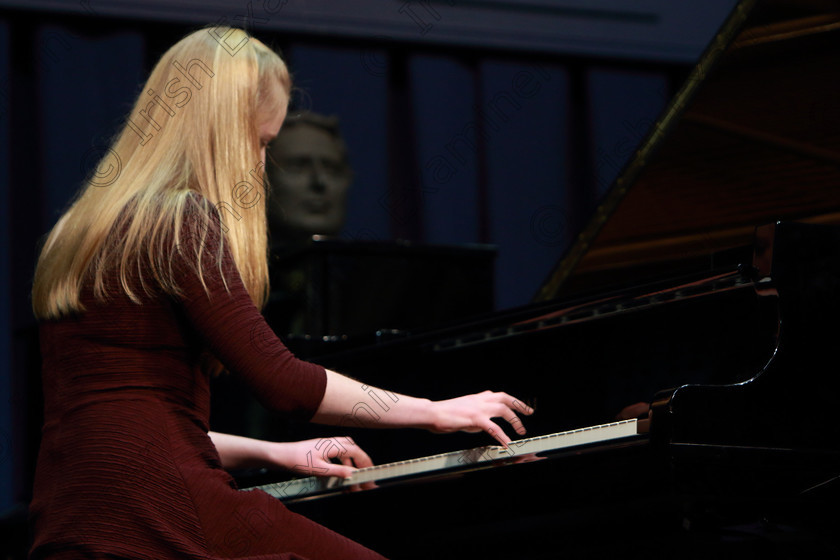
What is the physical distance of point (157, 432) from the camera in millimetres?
1321

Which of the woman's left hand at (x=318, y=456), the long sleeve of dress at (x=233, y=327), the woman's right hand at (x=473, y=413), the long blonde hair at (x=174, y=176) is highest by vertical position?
the long blonde hair at (x=174, y=176)

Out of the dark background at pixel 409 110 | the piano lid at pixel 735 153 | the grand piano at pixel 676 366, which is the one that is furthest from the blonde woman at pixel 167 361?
the dark background at pixel 409 110

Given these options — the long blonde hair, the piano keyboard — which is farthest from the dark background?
the long blonde hair

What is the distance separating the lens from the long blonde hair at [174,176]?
4.45 ft

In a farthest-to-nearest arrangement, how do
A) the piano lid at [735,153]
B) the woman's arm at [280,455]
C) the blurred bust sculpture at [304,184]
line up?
the blurred bust sculpture at [304,184] → the piano lid at [735,153] → the woman's arm at [280,455]

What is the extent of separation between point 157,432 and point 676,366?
83 cm

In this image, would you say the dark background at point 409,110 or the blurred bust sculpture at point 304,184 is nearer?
the blurred bust sculpture at point 304,184

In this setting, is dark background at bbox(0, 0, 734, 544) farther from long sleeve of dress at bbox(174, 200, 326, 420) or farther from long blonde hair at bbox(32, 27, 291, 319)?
long sleeve of dress at bbox(174, 200, 326, 420)

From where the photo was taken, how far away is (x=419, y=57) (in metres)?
4.34

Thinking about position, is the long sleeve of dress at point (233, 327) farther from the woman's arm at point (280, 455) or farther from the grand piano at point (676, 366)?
the woman's arm at point (280, 455)

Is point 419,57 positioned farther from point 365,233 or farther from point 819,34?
point 819,34

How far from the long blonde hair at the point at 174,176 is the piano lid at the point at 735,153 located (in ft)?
2.53

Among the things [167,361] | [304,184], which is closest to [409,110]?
[304,184]

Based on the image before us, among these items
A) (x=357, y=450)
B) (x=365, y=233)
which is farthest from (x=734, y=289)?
(x=365, y=233)
